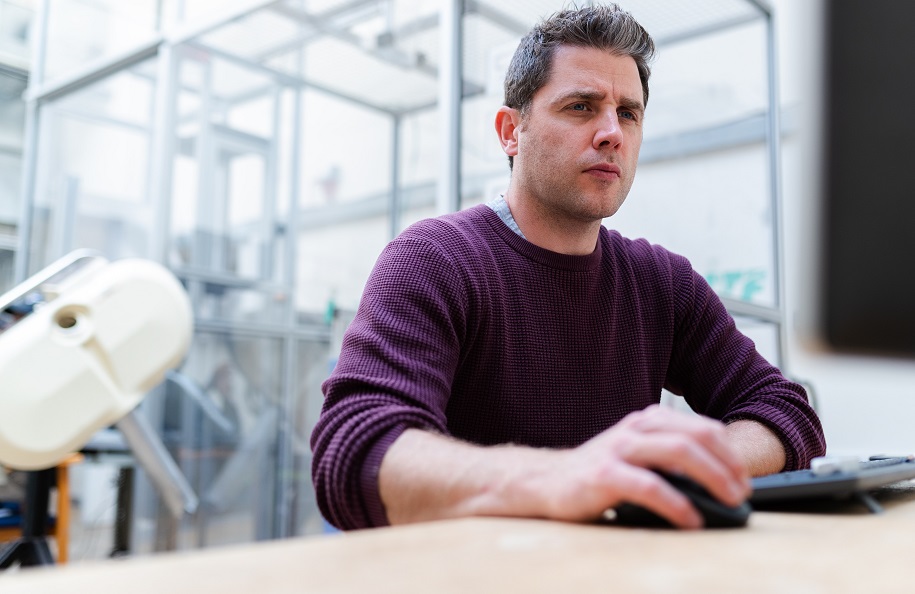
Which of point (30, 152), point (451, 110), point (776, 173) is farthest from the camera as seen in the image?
point (30, 152)

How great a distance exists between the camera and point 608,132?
44.6 inches

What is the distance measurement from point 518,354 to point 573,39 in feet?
1.67

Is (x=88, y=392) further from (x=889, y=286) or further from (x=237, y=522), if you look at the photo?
(x=889, y=286)

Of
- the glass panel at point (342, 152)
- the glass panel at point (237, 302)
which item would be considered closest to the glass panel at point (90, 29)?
the glass panel at point (342, 152)

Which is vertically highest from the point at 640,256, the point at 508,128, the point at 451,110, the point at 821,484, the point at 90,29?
the point at 90,29

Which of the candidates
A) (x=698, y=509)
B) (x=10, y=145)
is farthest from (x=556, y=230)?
(x=10, y=145)

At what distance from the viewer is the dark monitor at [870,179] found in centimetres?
24

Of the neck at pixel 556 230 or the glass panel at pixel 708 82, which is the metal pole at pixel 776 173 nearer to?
the glass panel at pixel 708 82

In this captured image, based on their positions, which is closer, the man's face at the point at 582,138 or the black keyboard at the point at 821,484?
the black keyboard at the point at 821,484

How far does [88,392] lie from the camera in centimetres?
172

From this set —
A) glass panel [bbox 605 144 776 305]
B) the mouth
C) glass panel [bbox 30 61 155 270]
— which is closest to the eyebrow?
the mouth

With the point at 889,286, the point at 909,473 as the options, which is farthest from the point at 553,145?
the point at 889,286

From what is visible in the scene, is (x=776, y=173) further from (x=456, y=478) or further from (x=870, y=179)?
(x=870, y=179)

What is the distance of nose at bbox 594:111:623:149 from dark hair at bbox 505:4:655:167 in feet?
0.38
